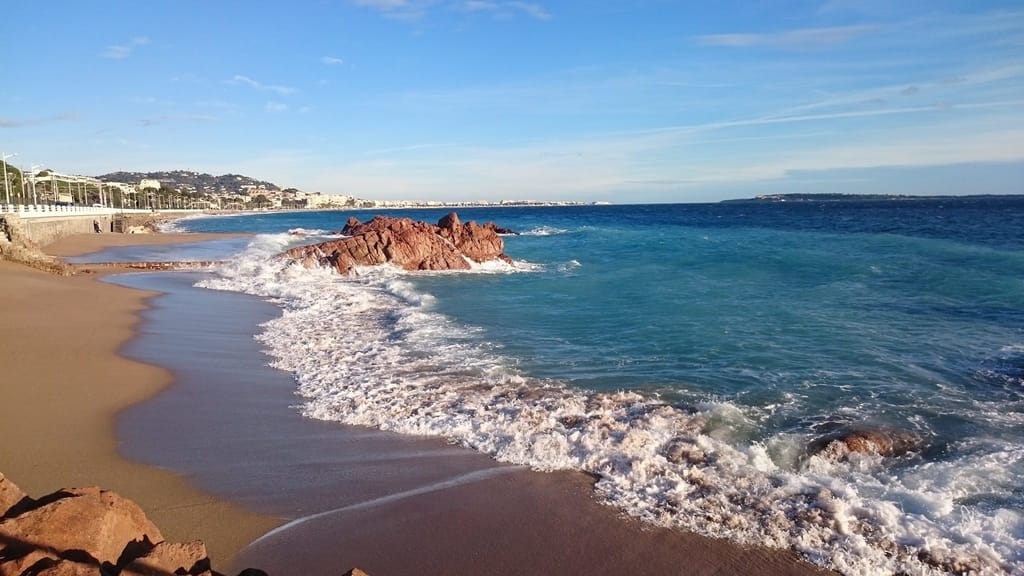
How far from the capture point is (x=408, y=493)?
569cm

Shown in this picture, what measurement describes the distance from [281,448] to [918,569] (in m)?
5.58

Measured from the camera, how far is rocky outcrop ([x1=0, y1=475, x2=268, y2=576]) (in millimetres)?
3118

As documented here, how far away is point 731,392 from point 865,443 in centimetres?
208

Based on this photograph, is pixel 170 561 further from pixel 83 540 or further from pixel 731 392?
pixel 731 392

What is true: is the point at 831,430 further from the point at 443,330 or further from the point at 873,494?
the point at 443,330

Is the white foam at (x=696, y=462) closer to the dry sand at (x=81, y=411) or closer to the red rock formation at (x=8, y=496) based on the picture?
the dry sand at (x=81, y=411)

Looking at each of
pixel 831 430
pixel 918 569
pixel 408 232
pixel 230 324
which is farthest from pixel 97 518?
pixel 408 232

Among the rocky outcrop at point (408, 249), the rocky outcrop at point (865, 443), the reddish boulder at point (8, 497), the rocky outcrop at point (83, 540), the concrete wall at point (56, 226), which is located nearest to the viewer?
the rocky outcrop at point (83, 540)

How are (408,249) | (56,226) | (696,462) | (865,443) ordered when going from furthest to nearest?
(56,226) → (408,249) → (865,443) → (696,462)

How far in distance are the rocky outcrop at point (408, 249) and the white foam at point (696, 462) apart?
50.2 ft

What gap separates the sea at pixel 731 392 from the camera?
17.0 feet

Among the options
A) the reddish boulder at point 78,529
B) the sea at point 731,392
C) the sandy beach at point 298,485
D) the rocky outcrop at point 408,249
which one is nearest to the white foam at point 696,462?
the sea at point 731,392

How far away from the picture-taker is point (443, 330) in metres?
13.3

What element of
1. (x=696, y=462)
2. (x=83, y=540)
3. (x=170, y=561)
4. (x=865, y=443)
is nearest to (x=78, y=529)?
(x=83, y=540)
